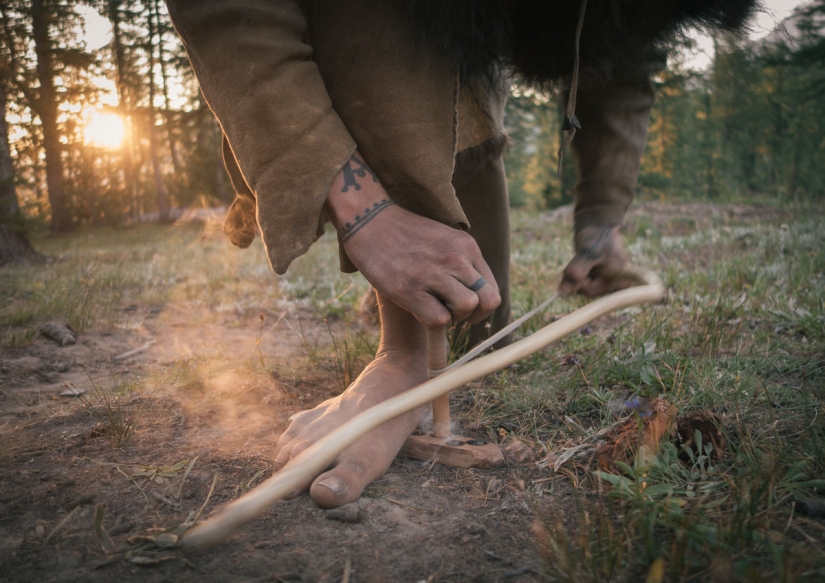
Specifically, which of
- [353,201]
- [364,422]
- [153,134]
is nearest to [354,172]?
[353,201]

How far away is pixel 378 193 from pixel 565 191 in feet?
59.6

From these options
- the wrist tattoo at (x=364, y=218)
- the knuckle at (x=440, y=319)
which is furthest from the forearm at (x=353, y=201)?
the knuckle at (x=440, y=319)

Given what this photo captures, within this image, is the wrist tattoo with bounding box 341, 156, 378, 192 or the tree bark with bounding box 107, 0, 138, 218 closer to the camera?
the wrist tattoo with bounding box 341, 156, 378, 192

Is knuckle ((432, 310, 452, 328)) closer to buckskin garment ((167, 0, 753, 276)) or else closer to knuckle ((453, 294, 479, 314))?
knuckle ((453, 294, 479, 314))

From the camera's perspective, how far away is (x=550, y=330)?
3.76ft

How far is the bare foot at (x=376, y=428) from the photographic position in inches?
43.5

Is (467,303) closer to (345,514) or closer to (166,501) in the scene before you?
(345,514)

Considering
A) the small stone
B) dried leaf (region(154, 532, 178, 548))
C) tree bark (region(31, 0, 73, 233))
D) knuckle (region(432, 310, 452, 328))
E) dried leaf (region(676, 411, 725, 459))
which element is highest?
tree bark (region(31, 0, 73, 233))

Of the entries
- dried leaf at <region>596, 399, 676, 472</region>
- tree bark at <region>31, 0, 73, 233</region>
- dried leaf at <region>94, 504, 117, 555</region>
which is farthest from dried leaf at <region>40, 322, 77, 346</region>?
tree bark at <region>31, 0, 73, 233</region>

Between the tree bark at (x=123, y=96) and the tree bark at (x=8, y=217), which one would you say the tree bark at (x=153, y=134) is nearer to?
the tree bark at (x=123, y=96)

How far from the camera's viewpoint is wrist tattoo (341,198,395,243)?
1153 mm

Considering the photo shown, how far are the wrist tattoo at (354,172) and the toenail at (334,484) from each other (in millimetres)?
638

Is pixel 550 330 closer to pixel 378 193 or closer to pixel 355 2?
pixel 378 193

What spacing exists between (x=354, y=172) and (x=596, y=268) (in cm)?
78
